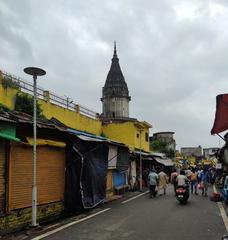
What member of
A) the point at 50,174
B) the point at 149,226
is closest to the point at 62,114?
the point at 50,174

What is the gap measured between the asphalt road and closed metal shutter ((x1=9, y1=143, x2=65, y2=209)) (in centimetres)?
171

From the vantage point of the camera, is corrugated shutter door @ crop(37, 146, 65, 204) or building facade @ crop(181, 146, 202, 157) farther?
building facade @ crop(181, 146, 202, 157)

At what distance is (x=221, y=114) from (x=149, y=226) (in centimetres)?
407

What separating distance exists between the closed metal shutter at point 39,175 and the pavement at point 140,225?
1197mm

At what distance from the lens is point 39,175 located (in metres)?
13.0

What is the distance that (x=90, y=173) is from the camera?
16109mm

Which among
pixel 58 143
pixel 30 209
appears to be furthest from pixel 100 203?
pixel 30 209

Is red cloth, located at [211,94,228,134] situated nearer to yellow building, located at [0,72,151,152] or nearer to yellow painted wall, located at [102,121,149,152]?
yellow building, located at [0,72,151,152]

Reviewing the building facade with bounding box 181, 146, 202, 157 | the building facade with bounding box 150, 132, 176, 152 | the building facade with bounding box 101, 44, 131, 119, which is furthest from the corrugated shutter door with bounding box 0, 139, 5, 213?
the building facade with bounding box 181, 146, 202, 157

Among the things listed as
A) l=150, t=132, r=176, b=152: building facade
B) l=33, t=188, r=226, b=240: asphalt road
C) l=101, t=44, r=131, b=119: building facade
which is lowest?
l=33, t=188, r=226, b=240: asphalt road

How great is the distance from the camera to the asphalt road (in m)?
9.97

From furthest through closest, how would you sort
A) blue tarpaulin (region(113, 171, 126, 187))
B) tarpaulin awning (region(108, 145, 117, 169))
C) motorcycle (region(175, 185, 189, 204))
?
blue tarpaulin (region(113, 171, 126, 187)) < tarpaulin awning (region(108, 145, 117, 169)) < motorcycle (region(175, 185, 189, 204))

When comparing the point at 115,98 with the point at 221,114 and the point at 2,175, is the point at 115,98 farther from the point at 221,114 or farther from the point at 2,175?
the point at 221,114

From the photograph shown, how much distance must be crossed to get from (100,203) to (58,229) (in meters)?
6.94
